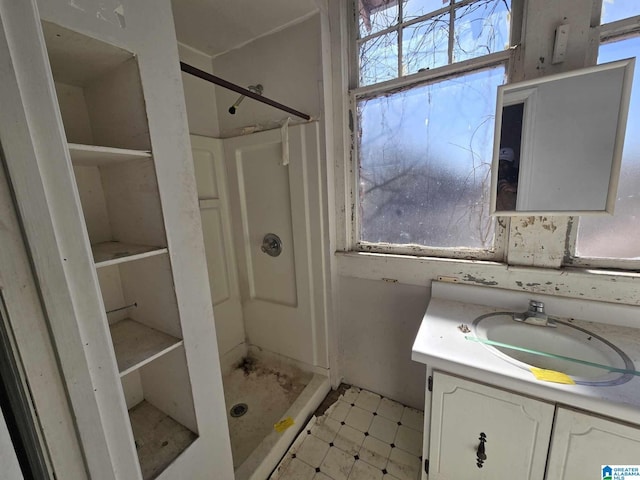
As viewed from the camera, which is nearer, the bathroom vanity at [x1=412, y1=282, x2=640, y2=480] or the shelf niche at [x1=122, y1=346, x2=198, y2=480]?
the bathroom vanity at [x1=412, y1=282, x2=640, y2=480]

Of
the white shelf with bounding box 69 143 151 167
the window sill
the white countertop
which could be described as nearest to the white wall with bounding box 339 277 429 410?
the window sill

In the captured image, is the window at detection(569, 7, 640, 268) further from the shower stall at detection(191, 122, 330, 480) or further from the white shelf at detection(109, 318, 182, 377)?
the white shelf at detection(109, 318, 182, 377)

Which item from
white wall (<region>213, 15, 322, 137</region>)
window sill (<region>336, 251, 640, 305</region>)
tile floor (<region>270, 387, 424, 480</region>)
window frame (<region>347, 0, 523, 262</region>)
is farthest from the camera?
white wall (<region>213, 15, 322, 137</region>)

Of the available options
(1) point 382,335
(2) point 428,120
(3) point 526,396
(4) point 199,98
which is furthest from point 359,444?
(4) point 199,98

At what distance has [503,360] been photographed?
2.70 feet

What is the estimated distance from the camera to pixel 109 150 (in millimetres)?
633

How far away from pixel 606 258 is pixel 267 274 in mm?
1660

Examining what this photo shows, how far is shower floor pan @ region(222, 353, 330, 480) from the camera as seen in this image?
1216mm

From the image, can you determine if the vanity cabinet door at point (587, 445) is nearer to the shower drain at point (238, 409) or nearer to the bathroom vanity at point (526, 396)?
the bathroom vanity at point (526, 396)

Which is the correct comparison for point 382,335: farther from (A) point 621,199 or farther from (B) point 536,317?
(A) point 621,199

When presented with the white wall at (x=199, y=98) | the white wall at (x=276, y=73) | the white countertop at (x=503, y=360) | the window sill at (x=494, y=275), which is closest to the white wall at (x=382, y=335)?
the window sill at (x=494, y=275)

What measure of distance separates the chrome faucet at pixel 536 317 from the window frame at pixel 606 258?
221 millimetres

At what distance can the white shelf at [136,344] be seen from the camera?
722 millimetres

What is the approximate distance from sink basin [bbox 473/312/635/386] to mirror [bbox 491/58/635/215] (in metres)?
0.45
